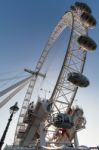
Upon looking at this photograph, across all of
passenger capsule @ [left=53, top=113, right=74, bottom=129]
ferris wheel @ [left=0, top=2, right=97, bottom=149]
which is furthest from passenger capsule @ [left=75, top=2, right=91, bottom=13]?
passenger capsule @ [left=53, top=113, right=74, bottom=129]

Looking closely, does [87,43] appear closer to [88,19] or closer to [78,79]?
[88,19]

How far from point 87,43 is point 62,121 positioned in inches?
594

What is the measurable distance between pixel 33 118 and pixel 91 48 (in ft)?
51.3

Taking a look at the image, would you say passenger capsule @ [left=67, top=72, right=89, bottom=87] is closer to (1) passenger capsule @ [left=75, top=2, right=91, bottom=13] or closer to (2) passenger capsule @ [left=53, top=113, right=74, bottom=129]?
(2) passenger capsule @ [left=53, top=113, right=74, bottom=129]

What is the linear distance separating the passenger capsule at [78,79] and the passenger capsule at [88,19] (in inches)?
455

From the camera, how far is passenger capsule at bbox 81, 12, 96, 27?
2289 inches

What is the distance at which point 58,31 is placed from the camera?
6469 centimetres

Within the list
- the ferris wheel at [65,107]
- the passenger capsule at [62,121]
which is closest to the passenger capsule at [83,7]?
the ferris wheel at [65,107]

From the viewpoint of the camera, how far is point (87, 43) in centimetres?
5497

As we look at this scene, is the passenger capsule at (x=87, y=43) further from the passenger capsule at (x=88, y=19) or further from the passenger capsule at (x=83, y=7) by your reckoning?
the passenger capsule at (x=83, y=7)

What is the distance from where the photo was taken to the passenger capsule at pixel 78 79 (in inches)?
2052

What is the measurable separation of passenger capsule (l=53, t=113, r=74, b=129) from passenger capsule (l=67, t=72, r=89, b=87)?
669 centimetres

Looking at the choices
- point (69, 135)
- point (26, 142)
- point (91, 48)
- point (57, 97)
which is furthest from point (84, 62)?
point (26, 142)

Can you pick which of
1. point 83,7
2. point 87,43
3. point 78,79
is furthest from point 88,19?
point 78,79
